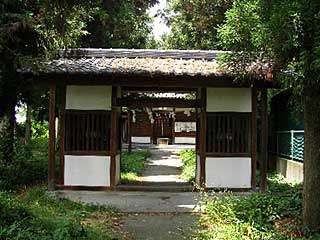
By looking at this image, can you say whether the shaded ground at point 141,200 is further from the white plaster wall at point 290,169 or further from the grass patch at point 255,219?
the white plaster wall at point 290,169

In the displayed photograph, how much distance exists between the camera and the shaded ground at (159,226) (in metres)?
7.94

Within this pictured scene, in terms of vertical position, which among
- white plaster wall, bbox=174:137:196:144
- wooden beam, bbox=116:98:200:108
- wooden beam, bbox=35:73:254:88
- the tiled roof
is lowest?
white plaster wall, bbox=174:137:196:144

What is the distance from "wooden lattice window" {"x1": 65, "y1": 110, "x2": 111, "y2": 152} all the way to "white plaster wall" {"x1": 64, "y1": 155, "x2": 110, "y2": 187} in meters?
0.29

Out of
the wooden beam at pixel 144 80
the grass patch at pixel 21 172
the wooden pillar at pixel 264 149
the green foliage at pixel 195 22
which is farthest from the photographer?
the green foliage at pixel 195 22

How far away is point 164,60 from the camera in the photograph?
1337cm

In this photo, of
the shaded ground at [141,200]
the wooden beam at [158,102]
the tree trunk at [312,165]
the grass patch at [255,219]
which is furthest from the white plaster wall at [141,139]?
the tree trunk at [312,165]

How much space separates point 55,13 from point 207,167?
18.9 ft

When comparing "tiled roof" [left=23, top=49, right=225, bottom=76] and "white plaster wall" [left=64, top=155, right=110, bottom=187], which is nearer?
"tiled roof" [left=23, top=49, right=225, bottom=76]

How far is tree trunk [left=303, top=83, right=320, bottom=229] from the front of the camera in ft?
24.8

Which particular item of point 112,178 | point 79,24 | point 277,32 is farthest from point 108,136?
point 277,32

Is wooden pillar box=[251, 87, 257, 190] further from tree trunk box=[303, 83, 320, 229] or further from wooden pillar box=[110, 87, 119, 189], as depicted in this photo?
tree trunk box=[303, 83, 320, 229]

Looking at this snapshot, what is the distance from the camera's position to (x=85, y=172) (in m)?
12.6

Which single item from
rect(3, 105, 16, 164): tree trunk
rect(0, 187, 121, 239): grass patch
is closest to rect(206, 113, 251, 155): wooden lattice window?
rect(0, 187, 121, 239): grass patch

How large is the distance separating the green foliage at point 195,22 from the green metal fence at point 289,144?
496 centimetres
